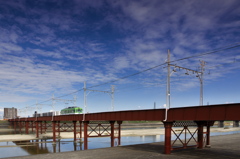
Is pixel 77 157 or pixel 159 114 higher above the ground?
pixel 159 114

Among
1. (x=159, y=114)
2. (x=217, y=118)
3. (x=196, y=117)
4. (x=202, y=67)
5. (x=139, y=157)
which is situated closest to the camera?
(x=217, y=118)

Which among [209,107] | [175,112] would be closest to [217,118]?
[209,107]

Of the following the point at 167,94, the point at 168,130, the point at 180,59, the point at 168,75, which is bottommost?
the point at 168,130

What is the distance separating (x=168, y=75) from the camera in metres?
27.3

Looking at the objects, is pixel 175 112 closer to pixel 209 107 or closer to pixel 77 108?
pixel 209 107

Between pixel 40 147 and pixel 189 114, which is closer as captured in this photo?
pixel 189 114

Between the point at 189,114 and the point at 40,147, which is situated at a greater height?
the point at 189,114

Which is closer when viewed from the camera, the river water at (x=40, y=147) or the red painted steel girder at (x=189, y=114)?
the red painted steel girder at (x=189, y=114)

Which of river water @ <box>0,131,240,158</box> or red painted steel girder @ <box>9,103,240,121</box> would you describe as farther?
river water @ <box>0,131,240,158</box>

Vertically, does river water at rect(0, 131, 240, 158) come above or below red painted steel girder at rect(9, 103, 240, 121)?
below

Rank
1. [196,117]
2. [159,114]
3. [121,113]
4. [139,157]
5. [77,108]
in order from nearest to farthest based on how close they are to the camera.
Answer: [196,117], [139,157], [159,114], [121,113], [77,108]

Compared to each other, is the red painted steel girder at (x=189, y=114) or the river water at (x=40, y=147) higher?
the red painted steel girder at (x=189, y=114)

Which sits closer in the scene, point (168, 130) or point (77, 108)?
point (168, 130)

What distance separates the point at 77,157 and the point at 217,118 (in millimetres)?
17234
